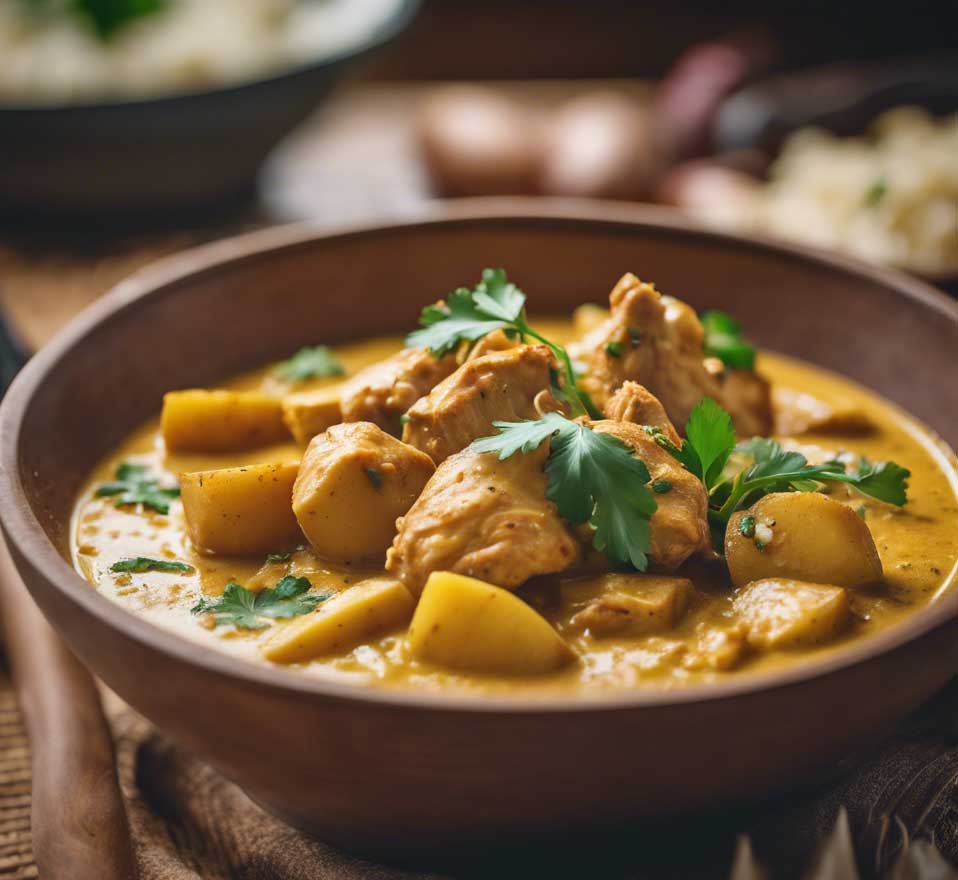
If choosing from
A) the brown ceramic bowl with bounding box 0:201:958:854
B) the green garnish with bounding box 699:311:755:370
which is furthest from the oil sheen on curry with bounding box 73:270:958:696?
the brown ceramic bowl with bounding box 0:201:958:854

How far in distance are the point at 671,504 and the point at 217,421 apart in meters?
1.26

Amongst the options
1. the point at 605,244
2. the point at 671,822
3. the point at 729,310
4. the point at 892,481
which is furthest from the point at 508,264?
the point at 671,822

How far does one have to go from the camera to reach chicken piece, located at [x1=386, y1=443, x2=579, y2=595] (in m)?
2.46

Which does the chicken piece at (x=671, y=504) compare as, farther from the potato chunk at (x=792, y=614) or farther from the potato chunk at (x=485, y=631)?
the potato chunk at (x=485, y=631)

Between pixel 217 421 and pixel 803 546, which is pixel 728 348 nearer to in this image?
pixel 803 546

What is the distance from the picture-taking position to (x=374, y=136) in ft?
22.2

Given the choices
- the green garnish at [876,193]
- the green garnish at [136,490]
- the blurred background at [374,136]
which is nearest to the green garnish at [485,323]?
the green garnish at [136,490]

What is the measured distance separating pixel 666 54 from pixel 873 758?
→ 6.30 metres

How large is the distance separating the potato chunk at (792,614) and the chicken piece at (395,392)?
0.88 m

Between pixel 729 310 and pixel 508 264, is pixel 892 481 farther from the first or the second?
pixel 508 264

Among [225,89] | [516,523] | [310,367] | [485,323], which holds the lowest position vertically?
[310,367]

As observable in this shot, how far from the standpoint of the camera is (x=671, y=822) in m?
2.28

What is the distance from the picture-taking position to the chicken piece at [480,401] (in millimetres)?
2717

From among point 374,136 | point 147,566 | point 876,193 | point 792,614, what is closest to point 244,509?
point 147,566
